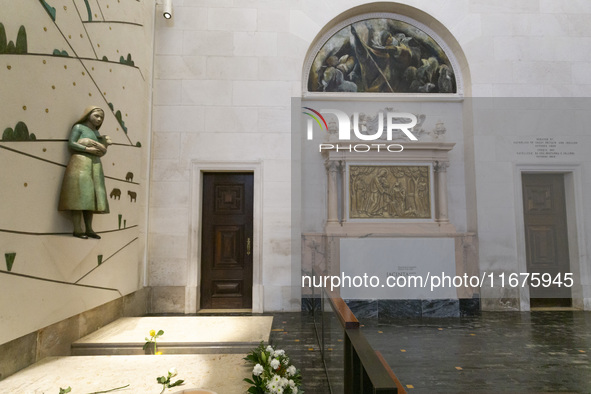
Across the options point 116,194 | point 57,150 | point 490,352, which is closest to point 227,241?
point 116,194

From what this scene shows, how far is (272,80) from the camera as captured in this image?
23.4 ft

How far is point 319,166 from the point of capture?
7516 mm

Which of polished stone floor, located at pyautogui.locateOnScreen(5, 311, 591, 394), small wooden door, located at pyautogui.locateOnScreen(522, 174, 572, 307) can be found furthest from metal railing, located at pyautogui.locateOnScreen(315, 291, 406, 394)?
small wooden door, located at pyautogui.locateOnScreen(522, 174, 572, 307)

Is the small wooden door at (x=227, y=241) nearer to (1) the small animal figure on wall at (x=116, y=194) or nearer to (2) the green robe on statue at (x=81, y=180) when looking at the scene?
(1) the small animal figure on wall at (x=116, y=194)

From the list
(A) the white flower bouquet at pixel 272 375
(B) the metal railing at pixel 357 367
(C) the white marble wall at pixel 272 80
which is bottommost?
(A) the white flower bouquet at pixel 272 375

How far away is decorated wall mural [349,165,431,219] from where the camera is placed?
23.0ft

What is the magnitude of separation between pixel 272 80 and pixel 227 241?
3.04 metres

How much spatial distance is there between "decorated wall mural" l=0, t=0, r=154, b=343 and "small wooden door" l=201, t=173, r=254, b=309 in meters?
1.48

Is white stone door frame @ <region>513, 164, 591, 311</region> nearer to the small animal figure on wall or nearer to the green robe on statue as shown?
the small animal figure on wall

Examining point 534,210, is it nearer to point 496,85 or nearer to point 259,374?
point 496,85

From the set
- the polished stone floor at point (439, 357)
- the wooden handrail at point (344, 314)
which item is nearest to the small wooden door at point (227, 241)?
the polished stone floor at point (439, 357)

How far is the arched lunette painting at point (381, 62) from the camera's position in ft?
25.2

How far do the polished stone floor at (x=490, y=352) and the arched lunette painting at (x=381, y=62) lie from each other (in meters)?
4.41

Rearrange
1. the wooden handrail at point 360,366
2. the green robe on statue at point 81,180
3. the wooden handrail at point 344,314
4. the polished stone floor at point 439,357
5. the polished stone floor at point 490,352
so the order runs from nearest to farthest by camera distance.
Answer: the wooden handrail at point 360,366
the wooden handrail at point 344,314
the polished stone floor at point 439,357
the polished stone floor at point 490,352
the green robe on statue at point 81,180
